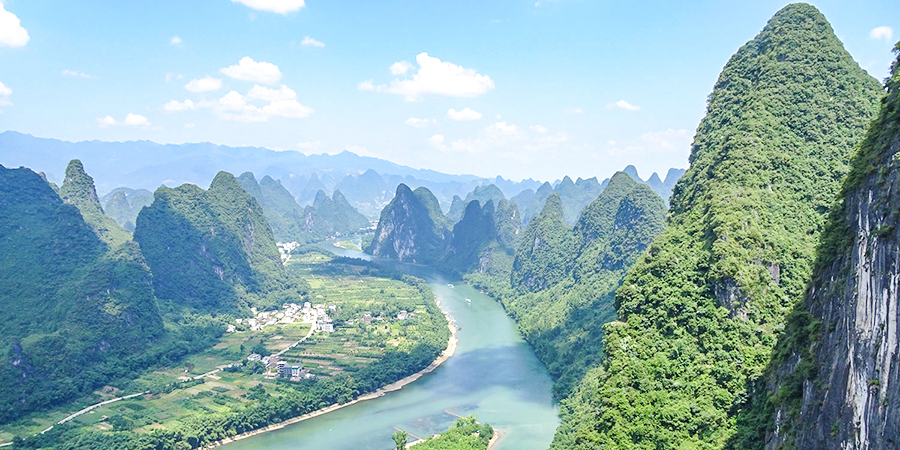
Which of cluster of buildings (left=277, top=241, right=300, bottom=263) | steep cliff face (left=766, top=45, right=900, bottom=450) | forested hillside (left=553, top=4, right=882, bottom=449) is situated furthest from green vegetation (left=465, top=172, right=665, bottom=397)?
cluster of buildings (left=277, top=241, right=300, bottom=263)

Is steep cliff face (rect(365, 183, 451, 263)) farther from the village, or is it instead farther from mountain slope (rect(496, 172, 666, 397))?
the village

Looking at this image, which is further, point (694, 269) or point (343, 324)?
point (343, 324)

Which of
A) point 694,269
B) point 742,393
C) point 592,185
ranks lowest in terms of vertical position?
point 742,393

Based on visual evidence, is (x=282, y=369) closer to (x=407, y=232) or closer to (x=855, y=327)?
(x=855, y=327)

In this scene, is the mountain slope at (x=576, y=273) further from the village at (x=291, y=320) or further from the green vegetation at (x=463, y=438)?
the village at (x=291, y=320)

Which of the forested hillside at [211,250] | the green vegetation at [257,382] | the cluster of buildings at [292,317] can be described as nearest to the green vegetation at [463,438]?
the green vegetation at [257,382]

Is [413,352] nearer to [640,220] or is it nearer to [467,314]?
[467,314]

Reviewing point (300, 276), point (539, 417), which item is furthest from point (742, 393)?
point (300, 276)
